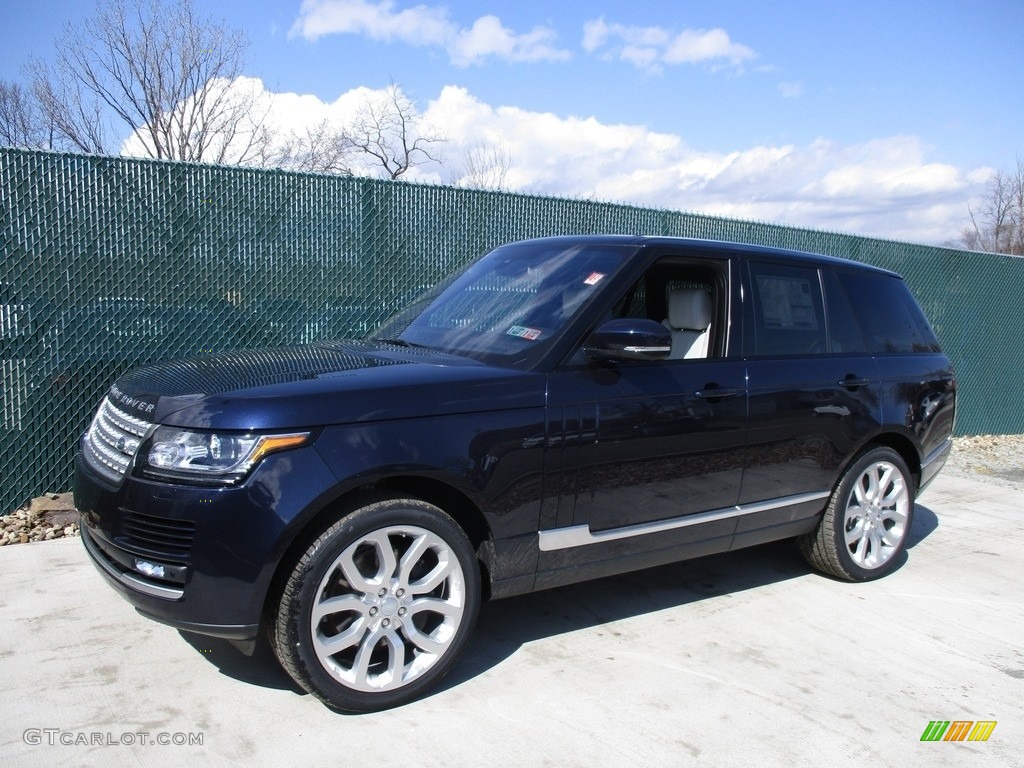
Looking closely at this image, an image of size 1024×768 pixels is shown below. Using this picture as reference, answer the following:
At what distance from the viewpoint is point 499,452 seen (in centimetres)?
342

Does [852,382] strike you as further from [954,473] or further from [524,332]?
[954,473]

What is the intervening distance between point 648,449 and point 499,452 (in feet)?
2.61

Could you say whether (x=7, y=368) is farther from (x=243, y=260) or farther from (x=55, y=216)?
(x=243, y=260)

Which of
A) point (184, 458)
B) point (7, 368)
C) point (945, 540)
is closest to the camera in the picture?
point (184, 458)

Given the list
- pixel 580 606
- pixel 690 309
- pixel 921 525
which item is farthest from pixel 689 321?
pixel 921 525

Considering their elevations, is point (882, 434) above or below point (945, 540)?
above

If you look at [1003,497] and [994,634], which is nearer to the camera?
[994,634]

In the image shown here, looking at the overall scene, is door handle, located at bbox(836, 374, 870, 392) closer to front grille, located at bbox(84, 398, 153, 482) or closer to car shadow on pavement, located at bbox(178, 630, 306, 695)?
car shadow on pavement, located at bbox(178, 630, 306, 695)

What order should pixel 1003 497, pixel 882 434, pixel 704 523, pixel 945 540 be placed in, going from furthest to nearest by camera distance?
pixel 1003 497 → pixel 945 540 → pixel 882 434 → pixel 704 523

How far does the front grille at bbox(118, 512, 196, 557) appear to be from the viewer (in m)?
2.96

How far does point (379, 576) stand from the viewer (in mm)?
3219

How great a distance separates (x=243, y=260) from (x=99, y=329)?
1.11m

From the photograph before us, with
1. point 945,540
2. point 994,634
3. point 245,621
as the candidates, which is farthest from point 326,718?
point 945,540

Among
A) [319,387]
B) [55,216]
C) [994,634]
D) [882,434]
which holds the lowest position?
[994,634]
